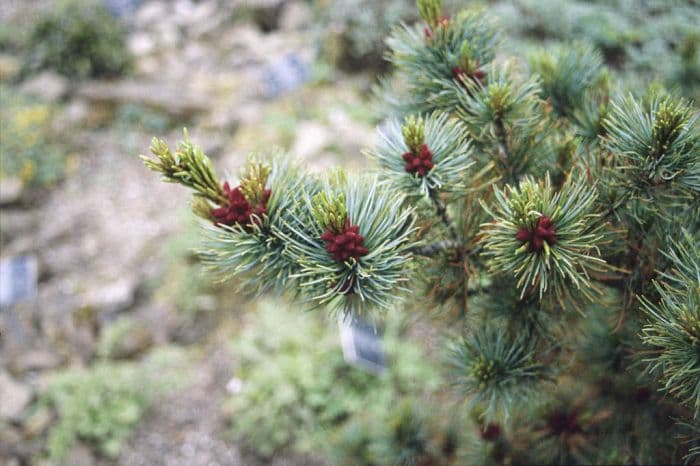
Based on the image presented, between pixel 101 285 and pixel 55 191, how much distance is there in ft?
5.10

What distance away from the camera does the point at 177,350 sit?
360 centimetres

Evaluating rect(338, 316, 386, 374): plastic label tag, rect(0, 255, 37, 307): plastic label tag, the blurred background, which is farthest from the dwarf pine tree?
rect(0, 255, 37, 307): plastic label tag

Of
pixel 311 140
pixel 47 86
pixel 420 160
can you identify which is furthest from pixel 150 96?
pixel 420 160

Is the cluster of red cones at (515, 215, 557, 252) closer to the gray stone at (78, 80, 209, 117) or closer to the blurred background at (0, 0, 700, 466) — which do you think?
the blurred background at (0, 0, 700, 466)

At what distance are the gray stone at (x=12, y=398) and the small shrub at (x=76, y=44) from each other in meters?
4.07

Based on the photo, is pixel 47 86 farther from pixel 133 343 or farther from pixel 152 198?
pixel 133 343

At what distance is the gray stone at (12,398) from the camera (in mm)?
3061

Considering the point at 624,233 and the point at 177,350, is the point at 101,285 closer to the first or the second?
the point at 177,350

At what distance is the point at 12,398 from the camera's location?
316cm

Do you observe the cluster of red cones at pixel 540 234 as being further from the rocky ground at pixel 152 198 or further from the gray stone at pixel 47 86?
the gray stone at pixel 47 86

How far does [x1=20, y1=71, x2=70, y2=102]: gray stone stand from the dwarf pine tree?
18.4 ft

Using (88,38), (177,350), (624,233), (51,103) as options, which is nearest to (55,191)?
(51,103)

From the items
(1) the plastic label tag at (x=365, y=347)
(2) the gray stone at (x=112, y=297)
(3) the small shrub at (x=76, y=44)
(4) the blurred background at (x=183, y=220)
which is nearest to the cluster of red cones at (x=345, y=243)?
(4) the blurred background at (x=183, y=220)

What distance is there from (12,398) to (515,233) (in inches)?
135
